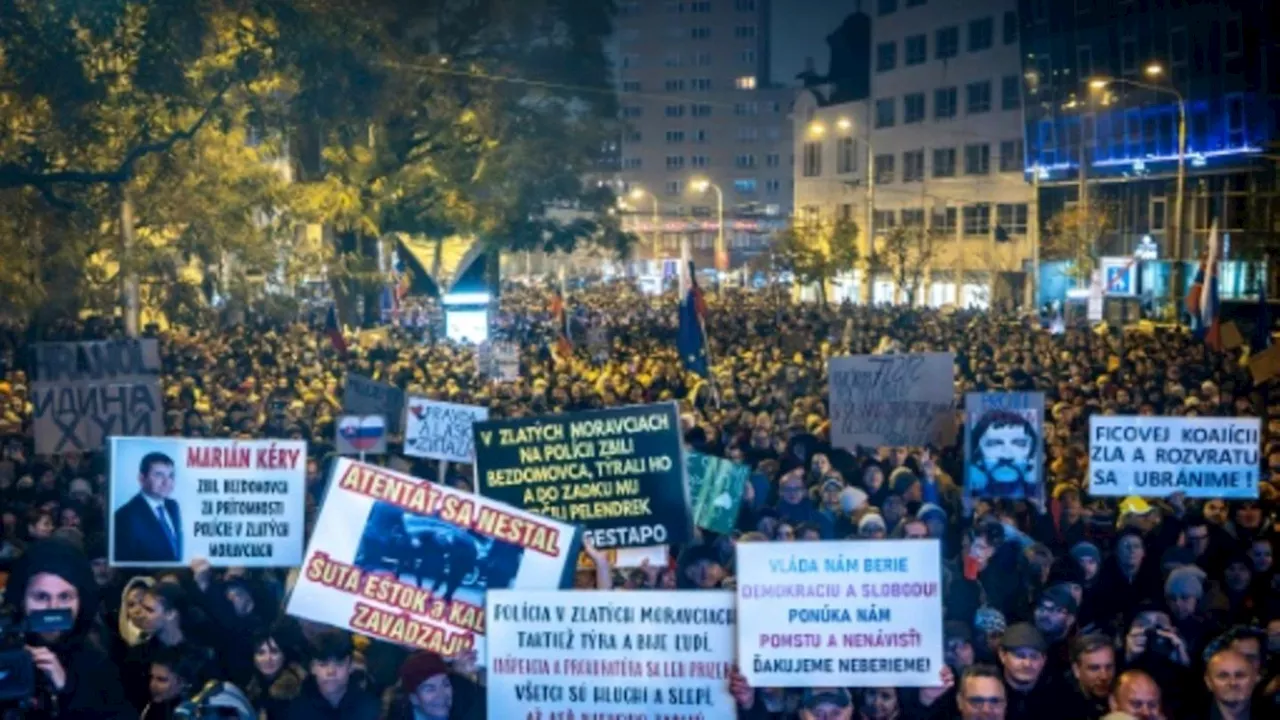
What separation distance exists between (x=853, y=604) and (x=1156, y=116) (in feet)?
191

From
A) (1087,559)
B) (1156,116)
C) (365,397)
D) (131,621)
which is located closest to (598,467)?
(131,621)

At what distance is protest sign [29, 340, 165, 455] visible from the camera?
45.6ft

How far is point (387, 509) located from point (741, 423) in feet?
30.5

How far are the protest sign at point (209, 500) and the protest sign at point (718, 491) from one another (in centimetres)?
312

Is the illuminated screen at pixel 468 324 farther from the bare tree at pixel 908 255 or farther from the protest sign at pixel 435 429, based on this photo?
the bare tree at pixel 908 255

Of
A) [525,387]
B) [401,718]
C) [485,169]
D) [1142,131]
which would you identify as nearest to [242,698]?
[401,718]

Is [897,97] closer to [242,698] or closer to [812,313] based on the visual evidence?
[812,313]

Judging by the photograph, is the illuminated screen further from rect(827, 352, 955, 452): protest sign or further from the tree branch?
rect(827, 352, 955, 452): protest sign

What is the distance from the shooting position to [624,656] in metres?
7.40

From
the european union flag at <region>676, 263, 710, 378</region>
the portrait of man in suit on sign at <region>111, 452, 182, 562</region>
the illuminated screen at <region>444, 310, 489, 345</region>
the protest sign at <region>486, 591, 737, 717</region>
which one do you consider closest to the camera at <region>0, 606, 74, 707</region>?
the protest sign at <region>486, 591, 737, 717</region>

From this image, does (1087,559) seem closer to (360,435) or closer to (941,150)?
(360,435)

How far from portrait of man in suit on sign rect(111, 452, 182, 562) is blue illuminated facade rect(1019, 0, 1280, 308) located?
46.3m

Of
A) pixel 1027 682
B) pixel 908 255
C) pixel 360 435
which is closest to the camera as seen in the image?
pixel 1027 682

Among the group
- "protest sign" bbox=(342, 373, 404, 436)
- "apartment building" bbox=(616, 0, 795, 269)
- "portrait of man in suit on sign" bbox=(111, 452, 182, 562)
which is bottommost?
"portrait of man in suit on sign" bbox=(111, 452, 182, 562)
